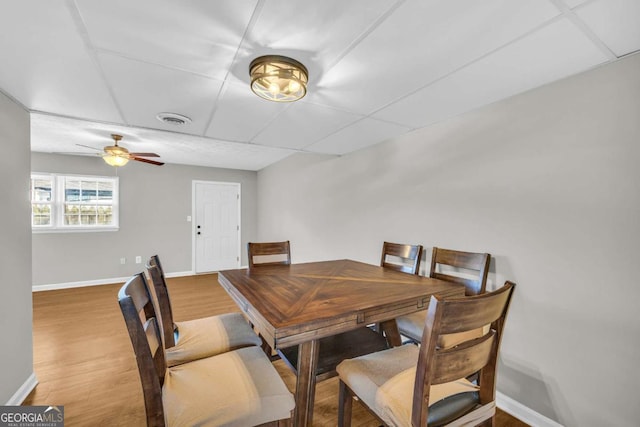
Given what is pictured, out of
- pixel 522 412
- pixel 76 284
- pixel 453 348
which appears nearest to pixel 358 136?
pixel 453 348

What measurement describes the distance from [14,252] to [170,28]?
1.93 m

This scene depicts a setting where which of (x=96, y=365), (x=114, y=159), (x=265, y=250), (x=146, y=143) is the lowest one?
(x=96, y=365)

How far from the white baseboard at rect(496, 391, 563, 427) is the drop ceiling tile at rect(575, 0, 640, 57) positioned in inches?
83.2

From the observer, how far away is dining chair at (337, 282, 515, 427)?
2.81 feet

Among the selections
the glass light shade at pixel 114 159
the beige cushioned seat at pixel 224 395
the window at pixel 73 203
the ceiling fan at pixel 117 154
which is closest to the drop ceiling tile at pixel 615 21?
the beige cushioned seat at pixel 224 395

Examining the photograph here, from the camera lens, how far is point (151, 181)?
4965mm

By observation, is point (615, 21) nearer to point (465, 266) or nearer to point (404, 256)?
point (465, 266)

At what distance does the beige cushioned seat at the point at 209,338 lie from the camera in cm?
142

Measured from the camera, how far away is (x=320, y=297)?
55.0 inches

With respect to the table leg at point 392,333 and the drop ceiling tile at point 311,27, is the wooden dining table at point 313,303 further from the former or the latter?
the drop ceiling tile at point 311,27

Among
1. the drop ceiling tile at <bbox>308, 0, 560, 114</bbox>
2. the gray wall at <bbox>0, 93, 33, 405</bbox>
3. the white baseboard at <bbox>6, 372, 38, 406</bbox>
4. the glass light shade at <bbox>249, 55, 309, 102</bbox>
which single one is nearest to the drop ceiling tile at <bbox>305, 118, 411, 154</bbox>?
the drop ceiling tile at <bbox>308, 0, 560, 114</bbox>

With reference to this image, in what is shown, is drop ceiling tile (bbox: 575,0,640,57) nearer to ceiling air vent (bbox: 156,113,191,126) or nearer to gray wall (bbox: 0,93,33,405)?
ceiling air vent (bbox: 156,113,191,126)

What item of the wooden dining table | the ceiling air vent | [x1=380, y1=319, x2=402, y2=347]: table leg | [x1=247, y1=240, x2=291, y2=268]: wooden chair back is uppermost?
the ceiling air vent

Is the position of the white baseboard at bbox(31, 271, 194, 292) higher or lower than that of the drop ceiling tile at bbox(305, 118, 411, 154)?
lower
